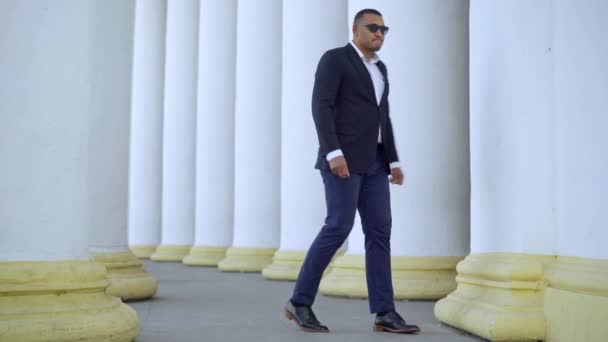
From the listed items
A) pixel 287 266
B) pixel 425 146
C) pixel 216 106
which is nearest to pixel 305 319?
pixel 425 146

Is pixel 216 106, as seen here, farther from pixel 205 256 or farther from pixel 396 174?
pixel 396 174

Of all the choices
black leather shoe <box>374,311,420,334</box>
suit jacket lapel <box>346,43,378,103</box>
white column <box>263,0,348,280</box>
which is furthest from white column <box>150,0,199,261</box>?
suit jacket lapel <box>346,43,378,103</box>

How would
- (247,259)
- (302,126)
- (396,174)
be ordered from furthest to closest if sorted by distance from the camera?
(247,259), (302,126), (396,174)

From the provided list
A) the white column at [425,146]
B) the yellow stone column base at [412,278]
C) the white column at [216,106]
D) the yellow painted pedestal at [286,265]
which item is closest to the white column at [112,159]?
the yellow stone column base at [412,278]

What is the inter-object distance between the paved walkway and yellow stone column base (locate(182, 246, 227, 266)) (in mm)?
19291

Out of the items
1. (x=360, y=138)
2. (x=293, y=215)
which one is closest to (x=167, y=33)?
(x=293, y=215)

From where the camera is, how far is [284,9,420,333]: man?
56.9 ft

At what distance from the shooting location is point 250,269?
42781mm

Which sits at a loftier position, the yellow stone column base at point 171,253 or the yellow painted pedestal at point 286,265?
the yellow painted pedestal at point 286,265

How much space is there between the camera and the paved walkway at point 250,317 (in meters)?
17.1

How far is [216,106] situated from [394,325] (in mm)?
42440

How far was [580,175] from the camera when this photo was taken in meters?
15.0

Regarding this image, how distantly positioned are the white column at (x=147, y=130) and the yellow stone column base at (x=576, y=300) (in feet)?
185

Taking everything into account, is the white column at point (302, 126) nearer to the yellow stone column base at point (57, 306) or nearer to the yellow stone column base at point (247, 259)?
the yellow stone column base at point (247, 259)
